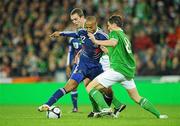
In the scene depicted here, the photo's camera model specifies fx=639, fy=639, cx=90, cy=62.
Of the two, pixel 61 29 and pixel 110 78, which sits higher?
pixel 110 78

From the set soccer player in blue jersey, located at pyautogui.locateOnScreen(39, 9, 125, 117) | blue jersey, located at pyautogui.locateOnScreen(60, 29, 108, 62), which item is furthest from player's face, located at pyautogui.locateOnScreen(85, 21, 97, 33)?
soccer player in blue jersey, located at pyautogui.locateOnScreen(39, 9, 125, 117)

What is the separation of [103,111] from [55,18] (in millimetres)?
12908

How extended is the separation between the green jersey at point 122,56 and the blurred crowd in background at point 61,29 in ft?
29.6

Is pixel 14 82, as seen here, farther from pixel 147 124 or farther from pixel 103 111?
pixel 147 124

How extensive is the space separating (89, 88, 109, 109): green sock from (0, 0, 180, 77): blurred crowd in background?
29.5 feet

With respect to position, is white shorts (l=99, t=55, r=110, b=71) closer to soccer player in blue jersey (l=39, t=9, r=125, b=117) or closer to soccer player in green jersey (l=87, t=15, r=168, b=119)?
soccer player in blue jersey (l=39, t=9, r=125, b=117)

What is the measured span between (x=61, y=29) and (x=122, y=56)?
39.6 ft

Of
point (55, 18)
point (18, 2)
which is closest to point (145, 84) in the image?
point (55, 18)

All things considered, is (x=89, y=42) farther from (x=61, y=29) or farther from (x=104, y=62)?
(x=61, y=29)

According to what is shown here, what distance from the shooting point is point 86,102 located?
2100 centimetres

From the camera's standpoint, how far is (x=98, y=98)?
13.1m

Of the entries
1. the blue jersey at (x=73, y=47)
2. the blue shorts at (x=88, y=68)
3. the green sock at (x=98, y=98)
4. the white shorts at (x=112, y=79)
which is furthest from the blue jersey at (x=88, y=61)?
the blue jersey at (x=73, y=47)

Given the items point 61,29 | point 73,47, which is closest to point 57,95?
point 73,47

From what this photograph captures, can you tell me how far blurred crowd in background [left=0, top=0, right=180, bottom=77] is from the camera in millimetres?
22703
